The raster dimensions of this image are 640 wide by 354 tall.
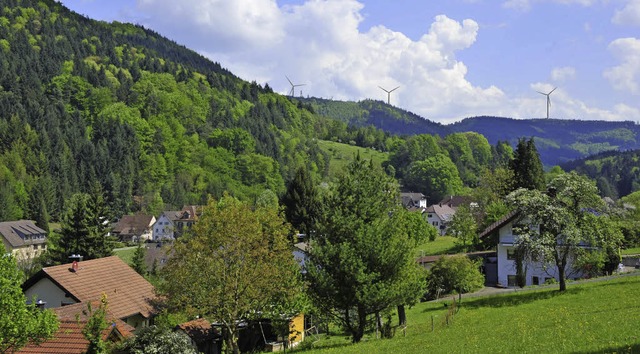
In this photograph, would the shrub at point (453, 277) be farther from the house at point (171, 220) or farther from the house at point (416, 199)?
the house at point (416, 199)

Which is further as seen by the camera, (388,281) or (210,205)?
(210,205)

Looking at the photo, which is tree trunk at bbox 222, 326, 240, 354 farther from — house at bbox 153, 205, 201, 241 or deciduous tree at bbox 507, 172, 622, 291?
house at bbox 153, 205, 201, 241

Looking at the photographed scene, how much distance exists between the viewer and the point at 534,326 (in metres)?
24.3

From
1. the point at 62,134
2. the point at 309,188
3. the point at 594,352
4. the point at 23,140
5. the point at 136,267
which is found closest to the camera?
the point at 594,352

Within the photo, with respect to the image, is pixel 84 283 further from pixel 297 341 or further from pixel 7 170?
pixel 7 170

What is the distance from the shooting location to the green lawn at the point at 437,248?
70.7 m

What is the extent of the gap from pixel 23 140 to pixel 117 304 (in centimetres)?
15701

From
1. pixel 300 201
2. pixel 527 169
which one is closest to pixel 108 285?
pixel 300 201

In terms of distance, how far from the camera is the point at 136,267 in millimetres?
66000

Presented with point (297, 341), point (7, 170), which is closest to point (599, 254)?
point (297, 341)

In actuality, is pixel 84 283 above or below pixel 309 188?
below

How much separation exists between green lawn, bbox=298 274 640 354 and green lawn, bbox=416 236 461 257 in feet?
95.8

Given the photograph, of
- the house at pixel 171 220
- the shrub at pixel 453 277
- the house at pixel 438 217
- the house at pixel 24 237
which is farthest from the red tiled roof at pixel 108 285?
the house at pixel 438 217

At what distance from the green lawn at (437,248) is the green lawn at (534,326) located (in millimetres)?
29194
